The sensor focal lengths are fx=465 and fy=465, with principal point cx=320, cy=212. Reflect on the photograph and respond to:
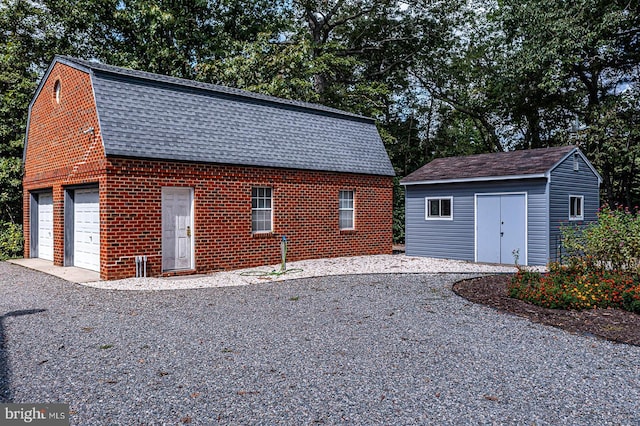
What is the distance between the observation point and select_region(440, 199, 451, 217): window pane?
1611 cm

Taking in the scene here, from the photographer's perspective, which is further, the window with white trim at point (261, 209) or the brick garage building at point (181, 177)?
the window with white trim at point (261, 209)

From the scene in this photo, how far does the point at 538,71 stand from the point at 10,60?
2359 centimetres

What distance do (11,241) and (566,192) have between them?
62.1 feet

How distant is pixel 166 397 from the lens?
4.22 metres

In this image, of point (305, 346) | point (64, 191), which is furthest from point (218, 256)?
point (305, 346)

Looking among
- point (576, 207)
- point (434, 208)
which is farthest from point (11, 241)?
point (576, 207)

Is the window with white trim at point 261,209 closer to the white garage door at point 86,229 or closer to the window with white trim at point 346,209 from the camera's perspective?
the window with white trim at point 346,209

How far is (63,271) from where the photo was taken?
40.8ft

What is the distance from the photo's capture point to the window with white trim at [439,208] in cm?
1608

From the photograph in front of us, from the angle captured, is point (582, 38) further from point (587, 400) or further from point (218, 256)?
point (587, 400)

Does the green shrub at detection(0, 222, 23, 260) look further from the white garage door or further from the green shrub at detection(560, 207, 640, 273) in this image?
the green shrub at detection(560, 207, 640, 273)

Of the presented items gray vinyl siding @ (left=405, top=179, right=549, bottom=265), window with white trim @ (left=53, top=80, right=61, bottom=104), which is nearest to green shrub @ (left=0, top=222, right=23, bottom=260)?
window with white trim @ (left=53, top=80, right=61, bottom=104)

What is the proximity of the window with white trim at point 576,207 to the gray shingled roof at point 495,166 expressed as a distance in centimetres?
160

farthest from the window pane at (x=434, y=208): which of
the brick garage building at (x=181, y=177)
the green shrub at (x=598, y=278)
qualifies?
the green shrub at (x=598, y=278)
